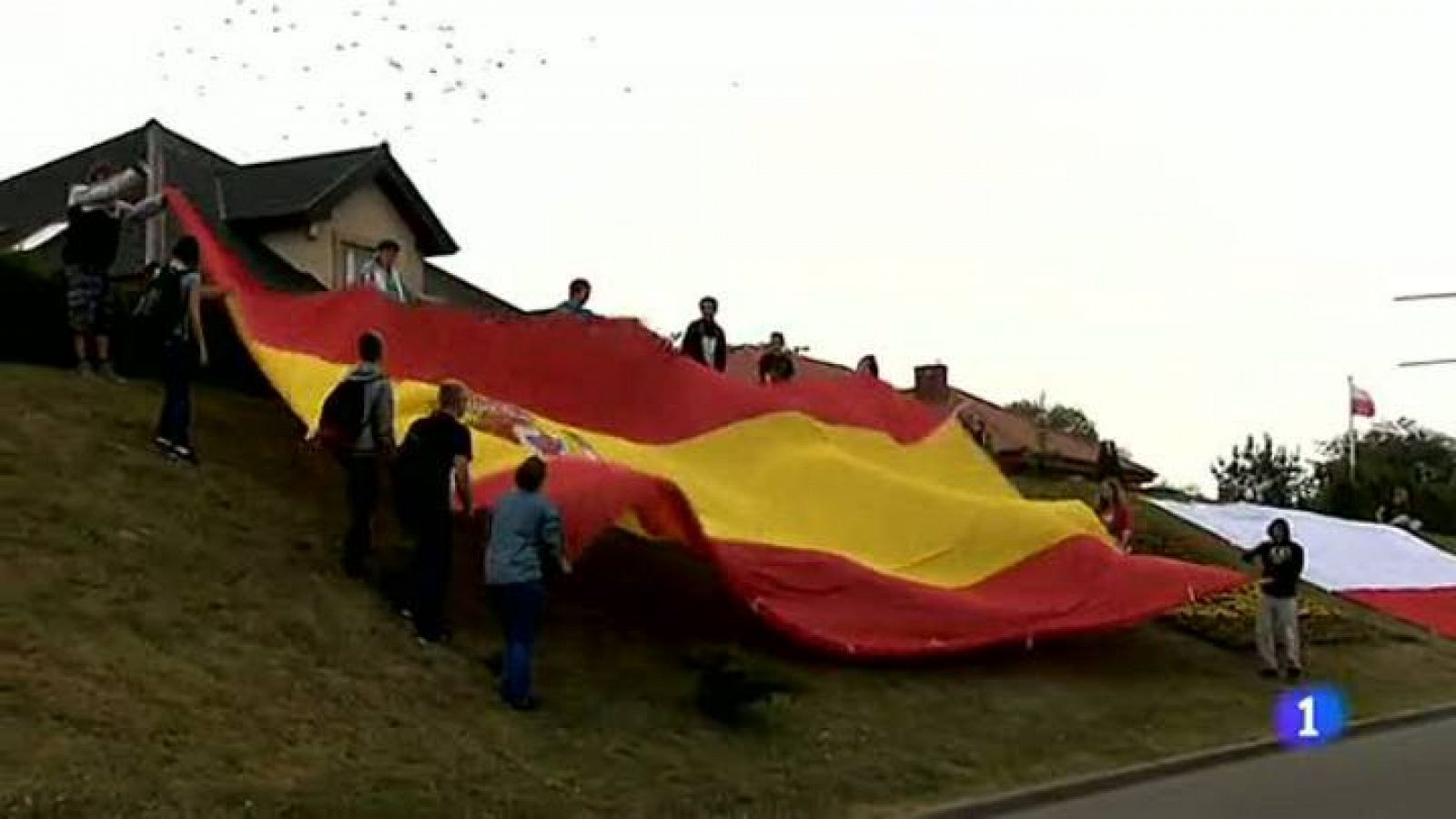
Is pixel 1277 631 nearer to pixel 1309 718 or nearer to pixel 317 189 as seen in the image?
pixel 1309 718

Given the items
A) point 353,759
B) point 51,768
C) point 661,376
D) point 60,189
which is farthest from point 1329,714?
point 60,189

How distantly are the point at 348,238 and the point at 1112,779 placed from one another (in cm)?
2603

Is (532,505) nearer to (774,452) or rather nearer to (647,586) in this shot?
(647,586)

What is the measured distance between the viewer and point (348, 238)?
126 ft

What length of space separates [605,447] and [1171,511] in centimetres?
1650

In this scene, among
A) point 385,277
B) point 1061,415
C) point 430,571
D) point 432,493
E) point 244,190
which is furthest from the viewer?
point 1061,415

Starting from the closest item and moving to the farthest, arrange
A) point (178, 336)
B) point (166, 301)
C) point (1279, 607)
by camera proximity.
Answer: point (178, 336), point (166, 301), point (1279, 607)

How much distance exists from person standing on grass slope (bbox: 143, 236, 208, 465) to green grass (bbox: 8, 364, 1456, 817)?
10.5 inches

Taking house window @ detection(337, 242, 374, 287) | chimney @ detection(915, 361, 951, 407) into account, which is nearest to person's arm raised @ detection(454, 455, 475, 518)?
chimney @ detection(915, 361, 951, 407)

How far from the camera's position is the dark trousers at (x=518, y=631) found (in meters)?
13.5

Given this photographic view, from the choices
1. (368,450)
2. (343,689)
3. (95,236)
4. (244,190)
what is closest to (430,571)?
(368,450)

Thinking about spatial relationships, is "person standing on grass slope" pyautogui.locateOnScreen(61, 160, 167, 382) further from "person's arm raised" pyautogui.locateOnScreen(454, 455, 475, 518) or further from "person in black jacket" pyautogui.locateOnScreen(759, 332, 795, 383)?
"person in black jacket" pyautogui.locateOnScreen(759, 332, 795, 383)

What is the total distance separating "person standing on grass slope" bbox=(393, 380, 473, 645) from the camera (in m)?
14.1

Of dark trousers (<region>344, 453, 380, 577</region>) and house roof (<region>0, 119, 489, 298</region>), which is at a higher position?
house roof (<region>0, 119, 489, 298</region>)
